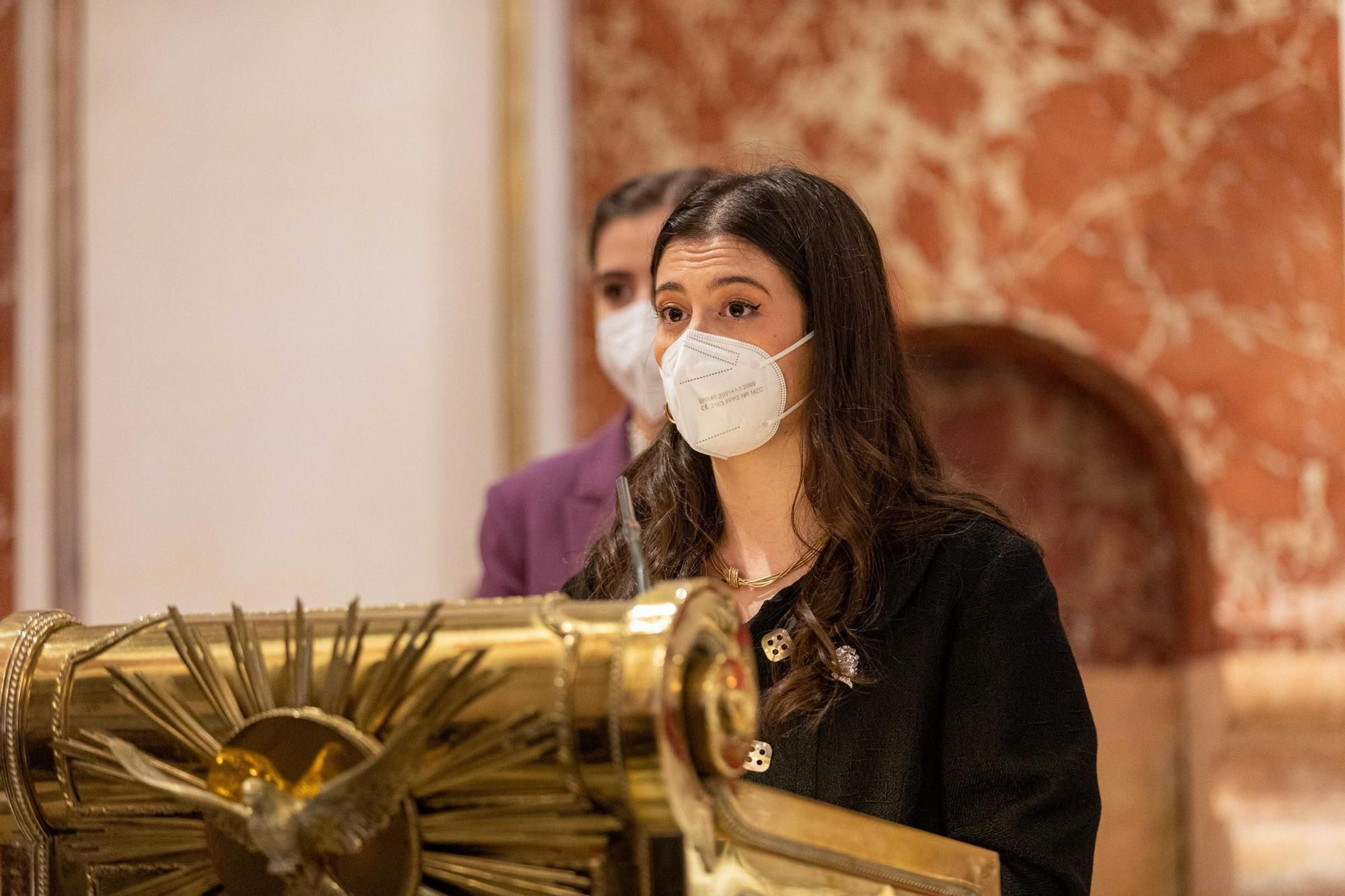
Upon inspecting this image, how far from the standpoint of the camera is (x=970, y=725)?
1.86 metres

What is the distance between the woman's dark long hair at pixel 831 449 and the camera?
80.0 inches

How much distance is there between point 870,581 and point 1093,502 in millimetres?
3353

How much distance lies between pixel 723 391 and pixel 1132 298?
3.11 meters

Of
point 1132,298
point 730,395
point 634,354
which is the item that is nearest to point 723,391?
point 730,395

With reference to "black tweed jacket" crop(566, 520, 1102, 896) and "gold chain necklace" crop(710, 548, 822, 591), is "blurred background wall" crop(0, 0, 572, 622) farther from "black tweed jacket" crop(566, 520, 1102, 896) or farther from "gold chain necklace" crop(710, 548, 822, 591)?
"black tweed jacket" crop(566, 520, 1102, 896)

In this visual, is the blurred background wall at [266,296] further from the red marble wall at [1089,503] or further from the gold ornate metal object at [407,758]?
the gold ornate metal object at [407,758]

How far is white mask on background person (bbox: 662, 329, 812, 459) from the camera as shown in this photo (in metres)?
2.10

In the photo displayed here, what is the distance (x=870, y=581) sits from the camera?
2031 mm

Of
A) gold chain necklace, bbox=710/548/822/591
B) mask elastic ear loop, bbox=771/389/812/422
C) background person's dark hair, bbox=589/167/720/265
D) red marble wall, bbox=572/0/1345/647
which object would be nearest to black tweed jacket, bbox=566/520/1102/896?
gold chain necklace, bbox=710/548/822/591

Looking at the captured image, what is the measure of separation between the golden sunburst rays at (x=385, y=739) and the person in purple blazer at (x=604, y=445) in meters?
1.77

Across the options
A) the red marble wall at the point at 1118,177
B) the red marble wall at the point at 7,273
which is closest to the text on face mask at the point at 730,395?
the red marble wall at the point at 1118,177

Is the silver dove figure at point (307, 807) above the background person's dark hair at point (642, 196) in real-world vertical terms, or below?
below

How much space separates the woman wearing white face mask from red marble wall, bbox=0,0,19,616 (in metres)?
3.01

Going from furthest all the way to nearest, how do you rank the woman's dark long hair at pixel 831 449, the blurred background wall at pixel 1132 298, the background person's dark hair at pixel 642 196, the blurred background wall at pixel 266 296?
1. the blurred background wall at pixel 266 296
2. the blurred background wall at pixel 1132 298
3. the background person's dark hair at pixel 642 196
4. the woman's dark long hair at pixel 831 449
